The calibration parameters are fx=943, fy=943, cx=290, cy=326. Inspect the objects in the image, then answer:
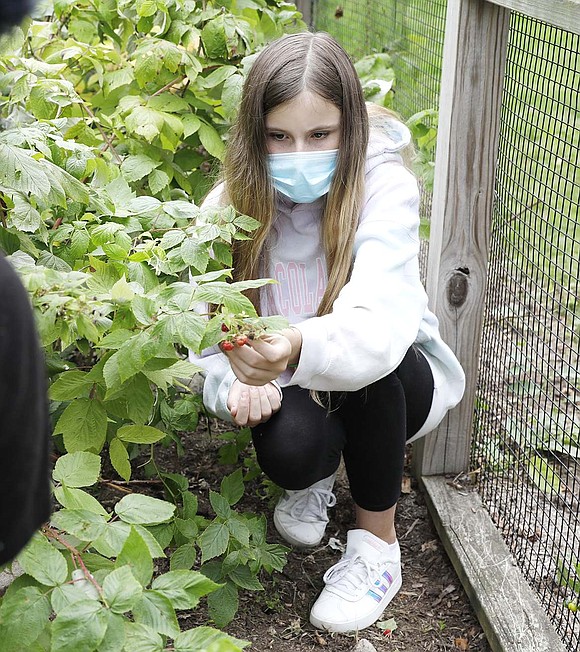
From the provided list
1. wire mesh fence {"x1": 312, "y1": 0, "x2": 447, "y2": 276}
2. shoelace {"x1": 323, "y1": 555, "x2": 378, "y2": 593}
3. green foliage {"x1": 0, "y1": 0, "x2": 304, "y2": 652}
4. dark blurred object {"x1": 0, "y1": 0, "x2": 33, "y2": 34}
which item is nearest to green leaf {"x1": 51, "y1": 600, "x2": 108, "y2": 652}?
→ green foliage {"x1": 0, "y1": 0, "x2": 304, "y2": 652}

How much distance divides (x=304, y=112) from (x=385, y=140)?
0.86 ft

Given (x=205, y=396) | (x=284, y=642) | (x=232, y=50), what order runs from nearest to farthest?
(x=284, y=642), (x=205, y=396), (x=232, y=50)

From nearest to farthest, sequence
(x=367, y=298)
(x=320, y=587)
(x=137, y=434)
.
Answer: (x=137, y=434) < (x=367, y=298) < (x=320, y=587)

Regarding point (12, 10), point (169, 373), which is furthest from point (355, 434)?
point (12, 10)

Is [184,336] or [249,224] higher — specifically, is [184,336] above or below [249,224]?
above

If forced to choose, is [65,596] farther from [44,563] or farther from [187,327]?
[187,327]

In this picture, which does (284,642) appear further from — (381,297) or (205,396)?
(381,297)

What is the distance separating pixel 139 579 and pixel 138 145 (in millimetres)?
1309

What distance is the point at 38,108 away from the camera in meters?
1.99

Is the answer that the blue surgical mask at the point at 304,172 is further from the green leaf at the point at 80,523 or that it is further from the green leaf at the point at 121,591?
the green leaf at the point at 121,591

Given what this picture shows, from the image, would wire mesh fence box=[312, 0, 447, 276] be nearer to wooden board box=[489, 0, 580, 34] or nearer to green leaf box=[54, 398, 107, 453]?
wooden board box=[489, 0, 580, 34]

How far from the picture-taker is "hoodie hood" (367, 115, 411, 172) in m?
2.05

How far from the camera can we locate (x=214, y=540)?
1.86 m

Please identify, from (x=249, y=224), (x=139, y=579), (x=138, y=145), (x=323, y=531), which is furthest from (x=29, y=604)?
(x=138, y=145)
